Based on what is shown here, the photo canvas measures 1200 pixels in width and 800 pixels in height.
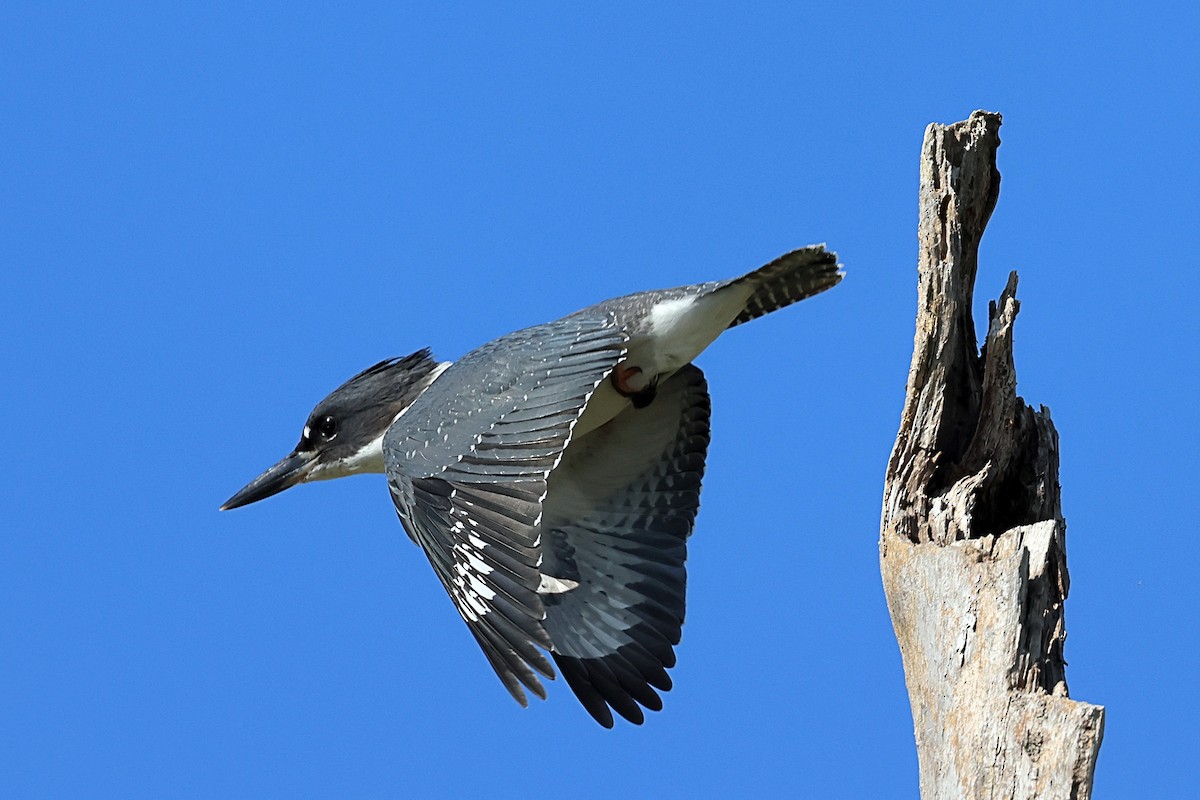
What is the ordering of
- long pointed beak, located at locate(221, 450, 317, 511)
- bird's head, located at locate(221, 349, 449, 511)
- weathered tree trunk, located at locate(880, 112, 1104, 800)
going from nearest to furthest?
1. weathered tree trunk, located at locate(880, 112, 1104, 800)
2. bird's head, located at locate(221, 349, 449, 511)
3. long pointed beak, located at locate(221, 450, 317, 511)

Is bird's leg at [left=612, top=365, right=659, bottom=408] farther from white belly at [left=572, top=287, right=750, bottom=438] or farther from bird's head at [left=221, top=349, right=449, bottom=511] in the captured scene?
bird's head at [left=221, top=349, right=449, bottom=511]

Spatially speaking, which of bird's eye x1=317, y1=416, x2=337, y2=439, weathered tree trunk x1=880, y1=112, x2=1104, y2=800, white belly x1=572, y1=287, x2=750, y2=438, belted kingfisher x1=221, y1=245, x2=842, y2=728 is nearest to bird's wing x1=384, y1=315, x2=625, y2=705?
belted kingfisher x1=221, y1=245, x2=842, y2=728

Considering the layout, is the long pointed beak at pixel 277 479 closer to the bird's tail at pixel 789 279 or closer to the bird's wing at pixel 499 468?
the bird's wing at pixel 499 468

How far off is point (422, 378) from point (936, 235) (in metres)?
2.00

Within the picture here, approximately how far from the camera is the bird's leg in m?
5.00

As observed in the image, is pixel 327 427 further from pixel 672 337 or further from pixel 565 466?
pixel 672 337

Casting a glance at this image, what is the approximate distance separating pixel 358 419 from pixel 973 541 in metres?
2.41

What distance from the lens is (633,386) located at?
16.6ft

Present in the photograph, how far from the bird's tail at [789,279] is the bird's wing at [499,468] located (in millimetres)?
526

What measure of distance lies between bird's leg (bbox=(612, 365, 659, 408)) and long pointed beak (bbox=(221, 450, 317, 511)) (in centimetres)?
120

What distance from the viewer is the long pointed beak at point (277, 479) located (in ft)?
17.7

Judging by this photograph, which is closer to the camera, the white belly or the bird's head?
the white belly

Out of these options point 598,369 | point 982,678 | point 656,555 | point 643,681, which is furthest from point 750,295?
point 982,678

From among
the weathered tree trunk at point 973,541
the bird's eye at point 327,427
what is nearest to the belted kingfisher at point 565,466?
the bird's eye at point 327,427
